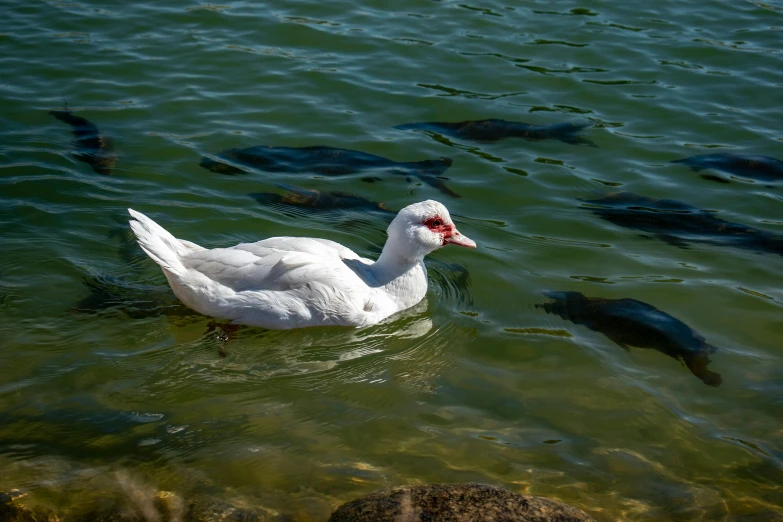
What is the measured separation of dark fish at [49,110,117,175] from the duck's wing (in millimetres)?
2704

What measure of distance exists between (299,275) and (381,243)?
70.3 inches

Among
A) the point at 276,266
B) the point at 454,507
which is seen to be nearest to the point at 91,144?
the point at 276,266

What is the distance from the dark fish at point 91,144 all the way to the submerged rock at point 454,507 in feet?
19.0

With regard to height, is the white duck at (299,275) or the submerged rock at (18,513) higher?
the white duck at (299,275)

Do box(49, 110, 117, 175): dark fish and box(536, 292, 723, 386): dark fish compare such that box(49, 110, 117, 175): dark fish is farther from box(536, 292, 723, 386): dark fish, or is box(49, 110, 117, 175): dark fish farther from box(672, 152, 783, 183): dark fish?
box(672, 152, 783, 183): dark fish

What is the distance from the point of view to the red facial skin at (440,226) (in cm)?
788

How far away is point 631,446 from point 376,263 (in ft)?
9.38

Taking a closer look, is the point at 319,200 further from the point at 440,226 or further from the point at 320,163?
the point at 440,226

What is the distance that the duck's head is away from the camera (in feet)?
25.7

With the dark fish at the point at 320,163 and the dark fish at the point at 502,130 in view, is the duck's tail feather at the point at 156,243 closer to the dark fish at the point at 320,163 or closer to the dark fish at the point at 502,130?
the dark fish at the point at 320,163

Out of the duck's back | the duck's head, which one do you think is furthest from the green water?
the duck's head

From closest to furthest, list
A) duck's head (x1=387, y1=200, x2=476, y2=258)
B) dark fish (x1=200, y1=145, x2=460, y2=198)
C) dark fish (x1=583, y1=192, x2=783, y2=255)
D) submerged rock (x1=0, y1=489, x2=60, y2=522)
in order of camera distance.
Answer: submerged rock (x1=0, y1=489, x2=60, y2=522) < duck's head (x1=387, y1=200, x2=476, y2=258) < dark fish (x1=583, y1=192, x2=783, y2=255) < dark fish (x1=200, y1=145, x2=460, y2=198)

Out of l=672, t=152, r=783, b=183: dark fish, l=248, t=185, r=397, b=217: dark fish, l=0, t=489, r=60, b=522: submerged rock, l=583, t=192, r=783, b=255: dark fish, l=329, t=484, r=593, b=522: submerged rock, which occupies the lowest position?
l=0, t=489, r=60, b=522: submerged rock

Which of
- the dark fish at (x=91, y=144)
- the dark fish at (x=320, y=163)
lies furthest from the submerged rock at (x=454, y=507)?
the dark fish at (x=91, y=144)
